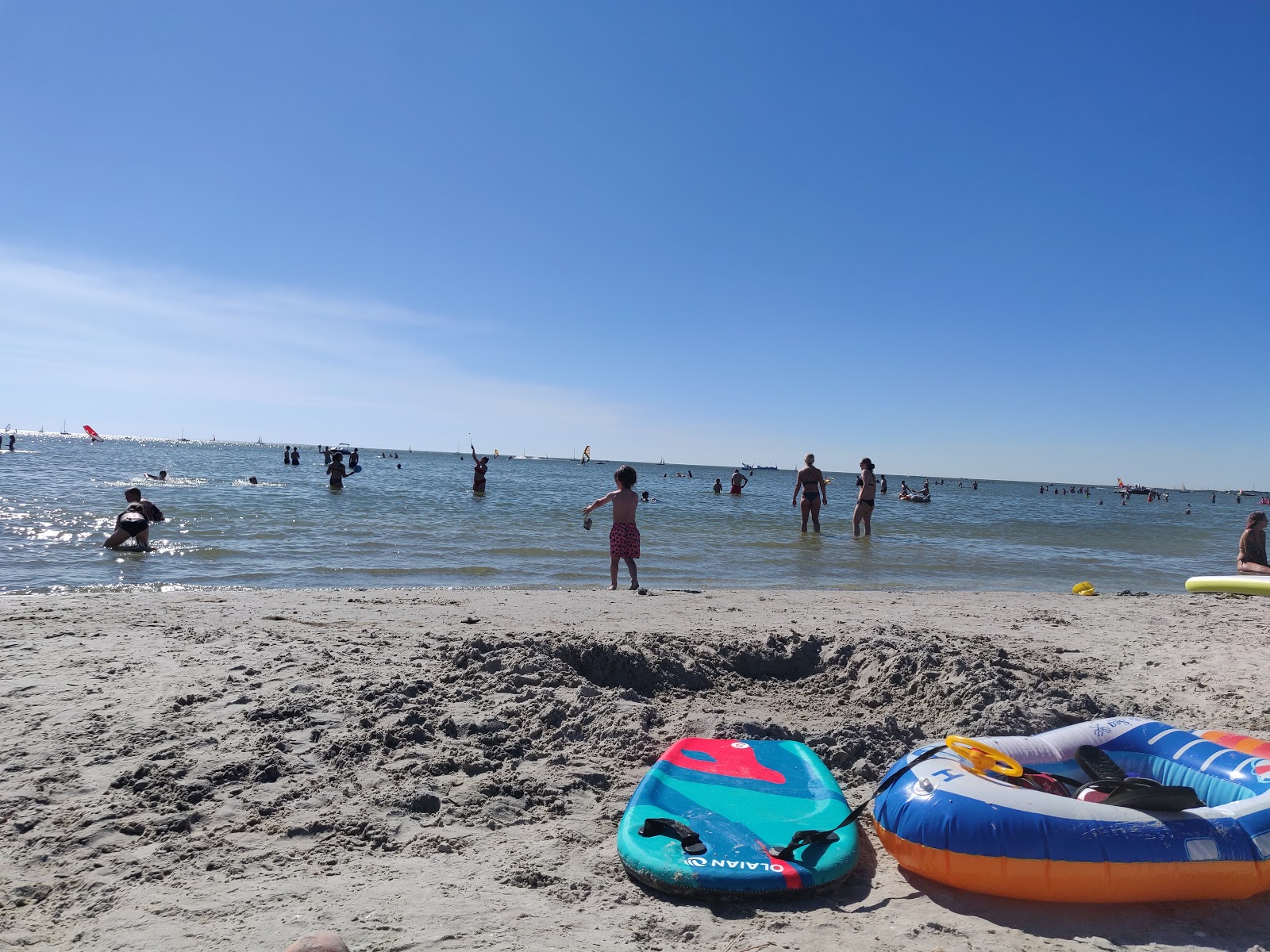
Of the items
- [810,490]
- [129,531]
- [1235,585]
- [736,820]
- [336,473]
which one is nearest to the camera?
[736,820]

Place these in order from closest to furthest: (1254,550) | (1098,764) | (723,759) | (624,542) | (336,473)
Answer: (1098,764)
(723,759)
(624,542)
(1254,550)
(336,473)

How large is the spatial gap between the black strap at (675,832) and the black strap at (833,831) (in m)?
0.29

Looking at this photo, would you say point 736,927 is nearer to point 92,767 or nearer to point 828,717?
point 828,717

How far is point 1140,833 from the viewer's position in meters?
2.47

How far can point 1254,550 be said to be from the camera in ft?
34.2

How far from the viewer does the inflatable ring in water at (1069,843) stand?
7.95ft

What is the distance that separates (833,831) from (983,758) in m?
0.74

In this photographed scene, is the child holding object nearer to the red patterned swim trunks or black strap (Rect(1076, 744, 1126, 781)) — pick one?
the red patterned swim trunks

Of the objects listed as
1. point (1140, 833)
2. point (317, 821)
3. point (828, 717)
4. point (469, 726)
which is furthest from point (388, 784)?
point (1140, 833)

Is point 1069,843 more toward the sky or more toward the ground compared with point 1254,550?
more toward the ground

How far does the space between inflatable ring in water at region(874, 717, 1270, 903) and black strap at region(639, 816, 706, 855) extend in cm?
70

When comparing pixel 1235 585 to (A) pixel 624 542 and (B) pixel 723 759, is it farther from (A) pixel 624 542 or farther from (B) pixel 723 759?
(B) pixel 723 759

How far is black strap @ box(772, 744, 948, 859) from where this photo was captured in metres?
2.71

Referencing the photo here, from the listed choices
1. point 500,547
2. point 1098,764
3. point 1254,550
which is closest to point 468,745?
point 1098,764
